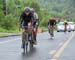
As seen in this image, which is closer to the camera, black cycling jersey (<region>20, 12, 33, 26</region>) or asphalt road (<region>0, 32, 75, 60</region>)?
asphalt road (<region>0, 32, 75, 60</region>)

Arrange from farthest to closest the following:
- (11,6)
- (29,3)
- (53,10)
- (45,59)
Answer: (53,10) < (11,6) < (29,3) < (45,59)

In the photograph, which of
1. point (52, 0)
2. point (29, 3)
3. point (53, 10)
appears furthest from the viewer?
point (52, 0)

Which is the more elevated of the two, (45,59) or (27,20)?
(27,20)

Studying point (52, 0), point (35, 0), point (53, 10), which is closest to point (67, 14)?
point (53, 10)

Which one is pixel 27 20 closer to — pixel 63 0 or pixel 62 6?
pixel 62 6

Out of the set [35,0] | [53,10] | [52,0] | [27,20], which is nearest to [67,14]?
[53,10]

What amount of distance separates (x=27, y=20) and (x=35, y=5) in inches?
3240

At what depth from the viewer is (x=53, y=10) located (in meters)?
161

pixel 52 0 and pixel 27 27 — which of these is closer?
pixel 27 27

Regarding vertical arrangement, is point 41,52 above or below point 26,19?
below

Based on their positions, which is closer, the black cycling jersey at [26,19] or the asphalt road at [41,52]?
the asphalt road at [41,52]

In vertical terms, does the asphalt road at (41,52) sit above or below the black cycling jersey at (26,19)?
below

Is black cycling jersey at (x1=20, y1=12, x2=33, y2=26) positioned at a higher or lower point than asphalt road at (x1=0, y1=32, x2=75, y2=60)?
higher

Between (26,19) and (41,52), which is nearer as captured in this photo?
(41,52)
